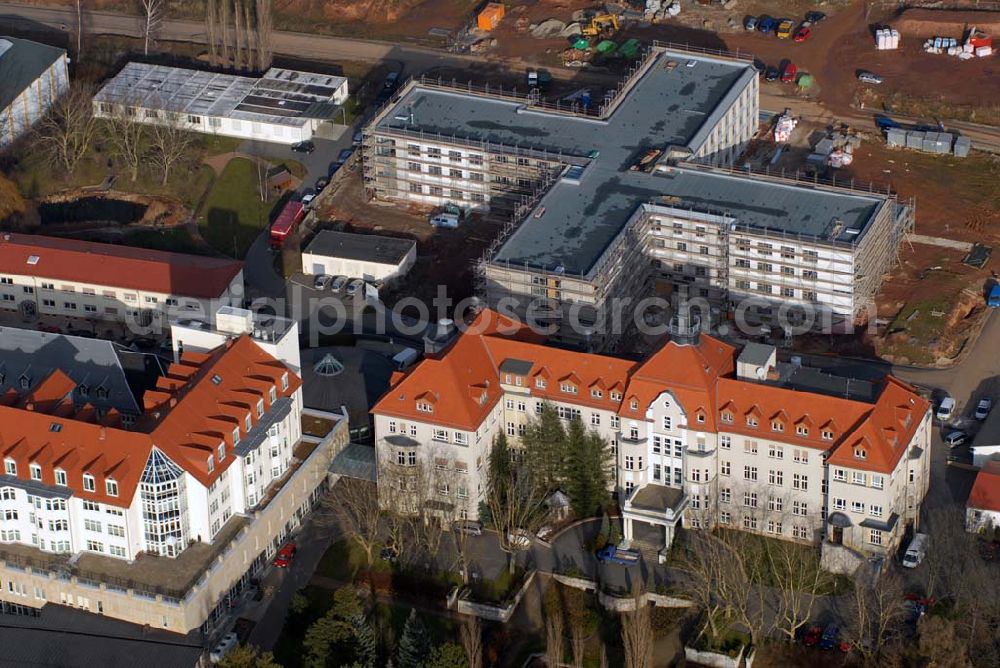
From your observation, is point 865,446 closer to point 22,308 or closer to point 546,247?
point 546,247

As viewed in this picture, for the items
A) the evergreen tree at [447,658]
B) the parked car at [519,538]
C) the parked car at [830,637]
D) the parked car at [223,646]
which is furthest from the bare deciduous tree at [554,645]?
the parked car at [223,646]

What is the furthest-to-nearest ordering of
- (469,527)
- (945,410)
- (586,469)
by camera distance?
(945,410), (469,527), (586,469)

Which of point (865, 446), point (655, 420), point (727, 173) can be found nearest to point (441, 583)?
point (655, 420)

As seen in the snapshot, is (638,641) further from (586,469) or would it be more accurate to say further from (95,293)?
(95,293)

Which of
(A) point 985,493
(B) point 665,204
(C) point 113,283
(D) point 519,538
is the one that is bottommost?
(D) point 519,538

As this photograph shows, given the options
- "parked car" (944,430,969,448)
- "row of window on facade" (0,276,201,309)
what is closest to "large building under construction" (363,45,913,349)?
"parked car" (944,430,969,448)

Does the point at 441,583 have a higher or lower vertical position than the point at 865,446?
lower

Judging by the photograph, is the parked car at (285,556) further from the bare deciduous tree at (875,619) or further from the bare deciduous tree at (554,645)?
the bare deciduous tree at (875,619)

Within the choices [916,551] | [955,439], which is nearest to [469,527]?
[916,551]
